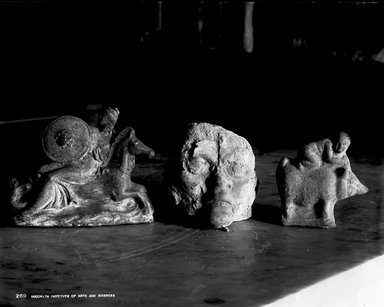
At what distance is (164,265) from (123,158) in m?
1.05

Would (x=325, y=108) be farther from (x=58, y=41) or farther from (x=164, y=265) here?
(x=58, y=41)

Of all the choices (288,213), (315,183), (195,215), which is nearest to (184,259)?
(195,215)

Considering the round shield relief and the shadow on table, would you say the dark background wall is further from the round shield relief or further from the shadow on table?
the shadow on table

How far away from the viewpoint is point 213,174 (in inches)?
214

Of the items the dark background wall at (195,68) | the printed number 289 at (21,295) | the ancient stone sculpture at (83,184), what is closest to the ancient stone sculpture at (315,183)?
the ancient stone sculpture at (83,184)

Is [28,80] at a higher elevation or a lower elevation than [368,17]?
lower

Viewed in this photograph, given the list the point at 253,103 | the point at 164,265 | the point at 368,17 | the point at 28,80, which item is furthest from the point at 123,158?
the point at 368,17

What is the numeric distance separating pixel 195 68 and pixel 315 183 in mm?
6598

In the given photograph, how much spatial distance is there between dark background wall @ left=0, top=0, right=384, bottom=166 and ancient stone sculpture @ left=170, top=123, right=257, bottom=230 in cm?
160

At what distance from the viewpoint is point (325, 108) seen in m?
9.87

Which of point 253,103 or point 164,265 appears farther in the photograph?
point 253,103

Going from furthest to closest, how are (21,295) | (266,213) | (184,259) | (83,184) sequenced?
(266,213) → (83,184) → (184,259) → (21,295)

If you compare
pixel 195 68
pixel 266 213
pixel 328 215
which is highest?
A: pixel 195 68

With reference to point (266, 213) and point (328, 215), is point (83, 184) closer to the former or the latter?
point (266, 213)
